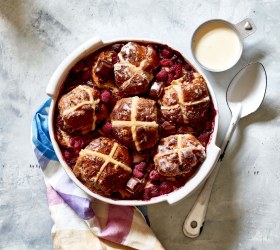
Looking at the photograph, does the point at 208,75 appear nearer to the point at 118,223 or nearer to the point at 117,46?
the point at 117,46

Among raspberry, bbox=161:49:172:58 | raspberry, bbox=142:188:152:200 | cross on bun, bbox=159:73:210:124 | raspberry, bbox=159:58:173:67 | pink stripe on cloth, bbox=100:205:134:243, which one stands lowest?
pink stripe on cloth, bbox=100:205:134:243

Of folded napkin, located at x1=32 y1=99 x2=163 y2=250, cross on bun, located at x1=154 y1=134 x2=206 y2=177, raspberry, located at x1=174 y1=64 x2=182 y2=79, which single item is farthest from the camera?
folded napkin, located at x1=32 y1=99 x2=163 y2=250

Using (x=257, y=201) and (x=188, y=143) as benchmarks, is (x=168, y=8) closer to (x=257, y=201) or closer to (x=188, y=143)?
(x=188, y=143)

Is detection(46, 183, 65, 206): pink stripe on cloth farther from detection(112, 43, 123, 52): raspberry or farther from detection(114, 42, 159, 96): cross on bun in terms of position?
detection(112, 43, 123, 52): raspberry

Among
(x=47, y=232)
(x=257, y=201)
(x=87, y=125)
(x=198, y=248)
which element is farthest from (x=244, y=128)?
(x=47, y=232)

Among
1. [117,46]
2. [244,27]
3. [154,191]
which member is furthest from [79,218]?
[244,27]

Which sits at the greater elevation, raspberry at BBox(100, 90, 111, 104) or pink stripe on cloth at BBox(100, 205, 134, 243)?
raspberry at BBox(100, 90, 111, 104)

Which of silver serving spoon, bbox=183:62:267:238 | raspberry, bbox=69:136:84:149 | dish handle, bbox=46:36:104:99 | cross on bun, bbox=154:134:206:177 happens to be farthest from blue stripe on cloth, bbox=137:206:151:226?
dish handle, bbox=46:36:104:99
